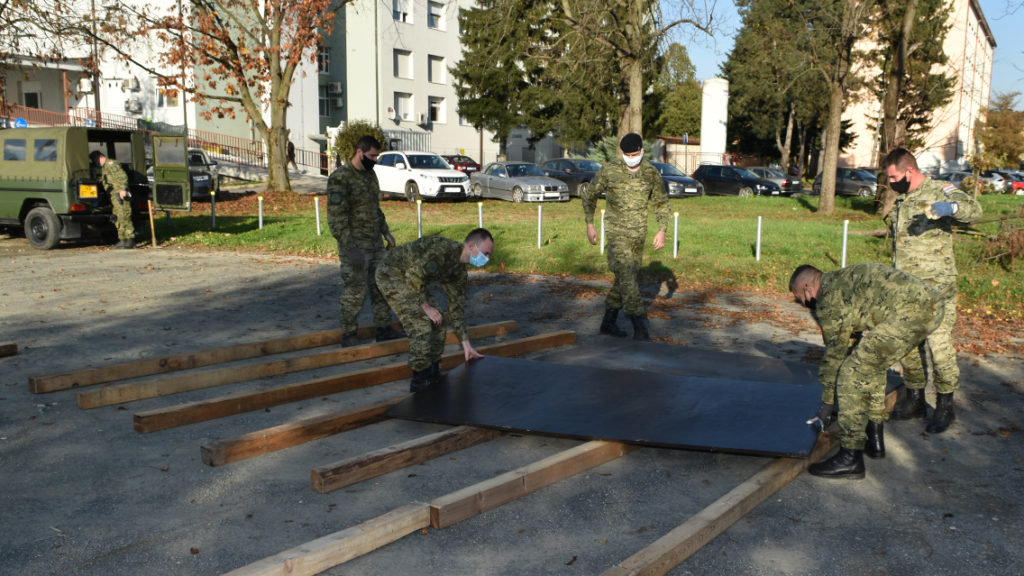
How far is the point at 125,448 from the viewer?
5023mm

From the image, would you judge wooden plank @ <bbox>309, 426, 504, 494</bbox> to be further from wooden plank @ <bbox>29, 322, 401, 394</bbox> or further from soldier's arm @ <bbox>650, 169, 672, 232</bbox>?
soldier's arm @ <bbox>650, 169, 672, 232</bbox>

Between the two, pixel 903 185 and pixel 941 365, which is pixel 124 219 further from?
pixel 941 365

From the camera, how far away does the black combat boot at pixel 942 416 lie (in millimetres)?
5512

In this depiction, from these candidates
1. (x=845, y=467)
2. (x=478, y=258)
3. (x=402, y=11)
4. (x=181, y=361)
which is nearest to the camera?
(x=845, y=467)

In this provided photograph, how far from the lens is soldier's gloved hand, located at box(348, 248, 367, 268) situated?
7.31 metres

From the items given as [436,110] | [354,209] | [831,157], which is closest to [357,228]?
[354,209]

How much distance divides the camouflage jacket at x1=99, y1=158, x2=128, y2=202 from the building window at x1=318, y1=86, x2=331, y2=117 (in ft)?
108

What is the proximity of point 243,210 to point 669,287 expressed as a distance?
16.0 metres

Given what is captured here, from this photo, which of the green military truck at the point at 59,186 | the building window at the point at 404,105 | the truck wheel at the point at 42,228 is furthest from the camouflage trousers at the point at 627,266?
the building window at the point at 404,105

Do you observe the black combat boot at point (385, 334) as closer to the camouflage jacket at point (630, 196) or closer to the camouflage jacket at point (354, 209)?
the camouflage jacket at point (354, 209)

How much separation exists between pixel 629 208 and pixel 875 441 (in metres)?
3.67

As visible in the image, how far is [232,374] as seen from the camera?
6578 millimetres

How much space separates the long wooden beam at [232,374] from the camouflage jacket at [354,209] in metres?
1.01

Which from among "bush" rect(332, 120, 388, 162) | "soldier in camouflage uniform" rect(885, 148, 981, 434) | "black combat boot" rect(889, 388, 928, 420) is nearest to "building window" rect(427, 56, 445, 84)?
"bush" rect(332, 120, 388, 162)
